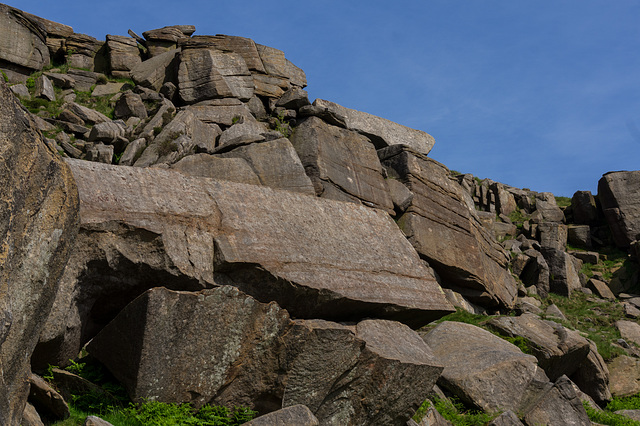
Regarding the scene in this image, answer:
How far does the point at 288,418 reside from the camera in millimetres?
7141

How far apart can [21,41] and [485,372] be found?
18311 mm

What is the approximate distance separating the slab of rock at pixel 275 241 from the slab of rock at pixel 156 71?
38.4 ft

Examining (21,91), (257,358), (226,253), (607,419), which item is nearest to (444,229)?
(607,419)

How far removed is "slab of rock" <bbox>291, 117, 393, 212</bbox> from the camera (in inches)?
576

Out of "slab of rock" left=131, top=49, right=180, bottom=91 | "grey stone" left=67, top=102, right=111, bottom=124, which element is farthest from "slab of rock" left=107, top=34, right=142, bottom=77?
"grey stone" left=67, top=102, right=111, bottom=124

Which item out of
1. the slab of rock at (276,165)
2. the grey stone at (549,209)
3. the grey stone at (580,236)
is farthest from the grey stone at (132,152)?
the grey stone at (549,209)

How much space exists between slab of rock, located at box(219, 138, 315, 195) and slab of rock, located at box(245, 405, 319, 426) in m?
6.18

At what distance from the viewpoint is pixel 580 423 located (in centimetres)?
1078

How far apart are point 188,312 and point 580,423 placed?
23.5 ft

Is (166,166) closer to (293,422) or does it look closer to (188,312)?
(188,312)

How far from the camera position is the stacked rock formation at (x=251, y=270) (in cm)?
620

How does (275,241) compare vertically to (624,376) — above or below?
above

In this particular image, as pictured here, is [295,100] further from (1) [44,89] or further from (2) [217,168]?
(1) [44,89]

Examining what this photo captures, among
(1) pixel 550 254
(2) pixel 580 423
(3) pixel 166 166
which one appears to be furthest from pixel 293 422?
(1) pixel 550 254
